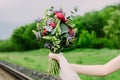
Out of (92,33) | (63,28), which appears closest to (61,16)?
(63,28)

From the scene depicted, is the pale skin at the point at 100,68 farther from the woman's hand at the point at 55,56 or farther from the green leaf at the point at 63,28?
the green leaf at the point at 63,28

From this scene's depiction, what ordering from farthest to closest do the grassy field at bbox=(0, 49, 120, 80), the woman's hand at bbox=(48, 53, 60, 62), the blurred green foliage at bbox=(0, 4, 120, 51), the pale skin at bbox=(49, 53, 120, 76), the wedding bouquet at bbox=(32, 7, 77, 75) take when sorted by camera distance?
the blurred green foliage at bbox=(0, 4, 120, 51)
the grassy field at bbox=(0, 49, 120, 80)
the wedding bouquet at bbox=(32, 7, 77, 75)
the woman's hand at bbox=(48, 53, 60, 62)
the pale skin at bbox=(49, 53, 120, 76)

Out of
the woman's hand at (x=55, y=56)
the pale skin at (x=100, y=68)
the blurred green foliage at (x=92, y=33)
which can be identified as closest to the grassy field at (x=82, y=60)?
the woman's hand at (x=55, y=56)

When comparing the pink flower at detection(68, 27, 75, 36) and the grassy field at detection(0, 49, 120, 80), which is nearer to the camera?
the pink flower at detection(68, 27, 75, 36)

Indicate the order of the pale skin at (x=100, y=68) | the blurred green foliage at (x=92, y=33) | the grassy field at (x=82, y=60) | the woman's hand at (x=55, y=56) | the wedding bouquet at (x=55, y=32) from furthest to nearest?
1. the blurred green foliage at (x=92, y=33)
2. the grassy field at (x=82, y=60)
3. the wedding bouquet at (x=55, y=32)
4. the woman's hand at (x=55, y=56)
5. the pale skin at (x=100, y=68)

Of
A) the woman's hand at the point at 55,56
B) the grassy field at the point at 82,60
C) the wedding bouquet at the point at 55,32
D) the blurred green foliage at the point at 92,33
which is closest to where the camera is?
the woman's hand at the point at 55,56

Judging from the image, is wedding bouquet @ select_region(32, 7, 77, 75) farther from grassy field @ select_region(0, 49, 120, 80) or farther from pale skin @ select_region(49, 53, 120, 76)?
grassy field @ select_region(0, 49, 120, 80)

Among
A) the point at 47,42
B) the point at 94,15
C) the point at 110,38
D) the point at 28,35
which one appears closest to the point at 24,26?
the point at 28,35

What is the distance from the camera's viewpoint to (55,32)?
5184 millimetres

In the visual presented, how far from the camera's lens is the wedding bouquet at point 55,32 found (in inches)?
204

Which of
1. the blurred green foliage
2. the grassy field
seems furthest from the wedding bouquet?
the blurred green foliage

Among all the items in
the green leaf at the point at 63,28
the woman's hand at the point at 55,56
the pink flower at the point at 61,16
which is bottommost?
the woman's hand at the point at 55,56

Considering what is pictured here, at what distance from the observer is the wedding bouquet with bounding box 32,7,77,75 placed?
5.17 metres

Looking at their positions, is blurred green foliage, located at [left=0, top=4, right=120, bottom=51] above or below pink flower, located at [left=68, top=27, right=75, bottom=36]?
below
